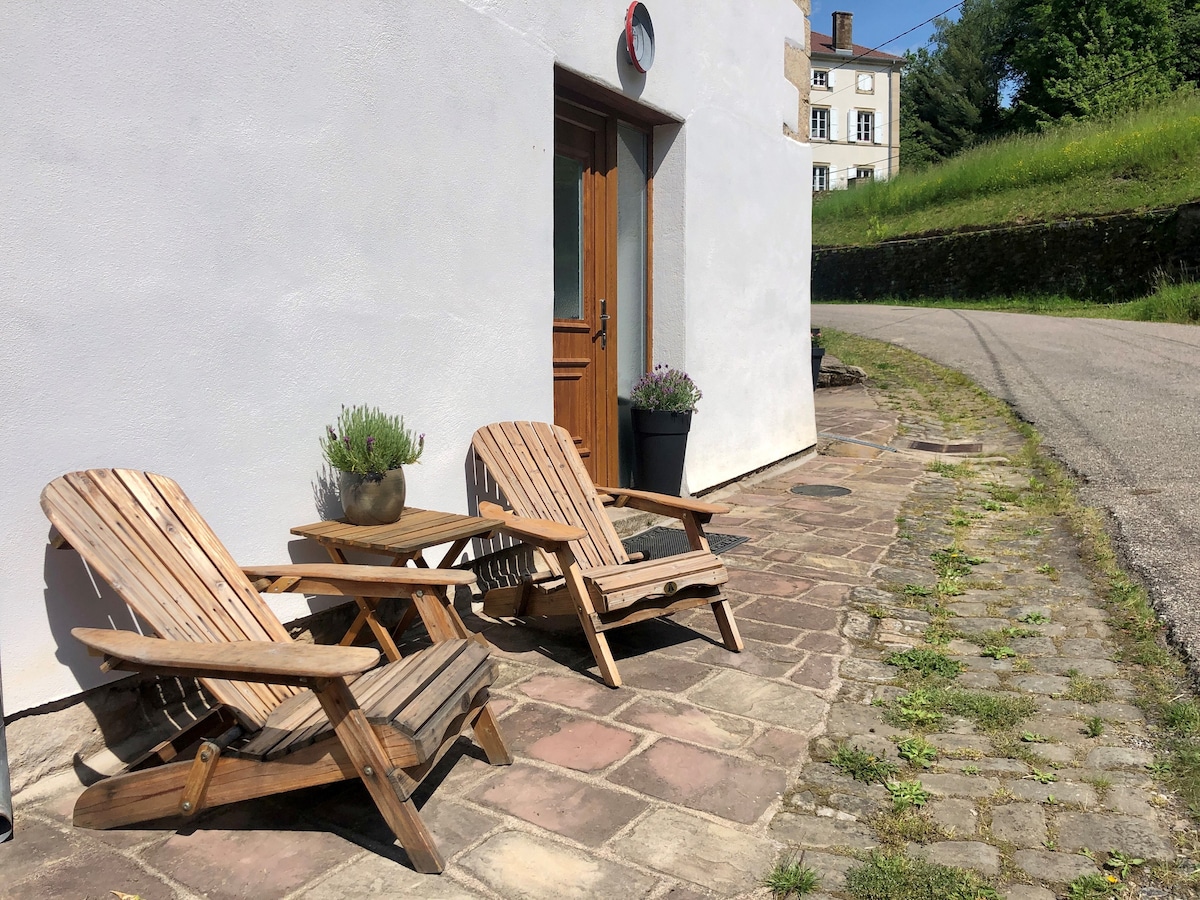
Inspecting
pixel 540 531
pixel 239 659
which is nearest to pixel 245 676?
pixel 239 659

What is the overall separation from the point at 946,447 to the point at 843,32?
3985cm

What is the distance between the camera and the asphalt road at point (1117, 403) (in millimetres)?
4256

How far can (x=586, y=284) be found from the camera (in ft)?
16.6

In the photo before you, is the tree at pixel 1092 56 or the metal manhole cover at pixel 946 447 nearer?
the metal manhole cover at pixel 946 447

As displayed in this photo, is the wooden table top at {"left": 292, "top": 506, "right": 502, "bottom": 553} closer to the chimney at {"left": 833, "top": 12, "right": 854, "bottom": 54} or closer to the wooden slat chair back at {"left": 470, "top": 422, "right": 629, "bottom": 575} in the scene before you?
the wooden slat chair back at {"left": 470, "top": 422, "right": 629, "bottom": 575}

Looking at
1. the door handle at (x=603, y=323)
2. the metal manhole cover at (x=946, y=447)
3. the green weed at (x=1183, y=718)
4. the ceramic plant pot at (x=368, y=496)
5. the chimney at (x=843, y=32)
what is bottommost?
the green weed at (x=1183, y=718)

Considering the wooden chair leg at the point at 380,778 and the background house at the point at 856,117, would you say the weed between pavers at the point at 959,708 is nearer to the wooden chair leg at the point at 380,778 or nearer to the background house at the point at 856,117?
the wooden chair leg at the point at 380,778

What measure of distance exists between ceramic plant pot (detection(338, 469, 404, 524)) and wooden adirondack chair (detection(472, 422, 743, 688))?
430 mm

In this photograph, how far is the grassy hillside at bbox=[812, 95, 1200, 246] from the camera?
59.4 feet

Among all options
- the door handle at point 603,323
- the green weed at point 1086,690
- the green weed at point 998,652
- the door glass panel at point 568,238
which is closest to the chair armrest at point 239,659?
the green weed at point 1086,690

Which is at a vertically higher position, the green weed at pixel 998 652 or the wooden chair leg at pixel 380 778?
the wooden chair leg at pixel 380 778

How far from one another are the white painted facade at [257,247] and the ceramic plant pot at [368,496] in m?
0.16

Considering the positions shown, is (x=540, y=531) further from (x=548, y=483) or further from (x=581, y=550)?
(x=548, y=483)

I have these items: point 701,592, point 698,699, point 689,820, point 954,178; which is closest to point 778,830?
point 689,820
